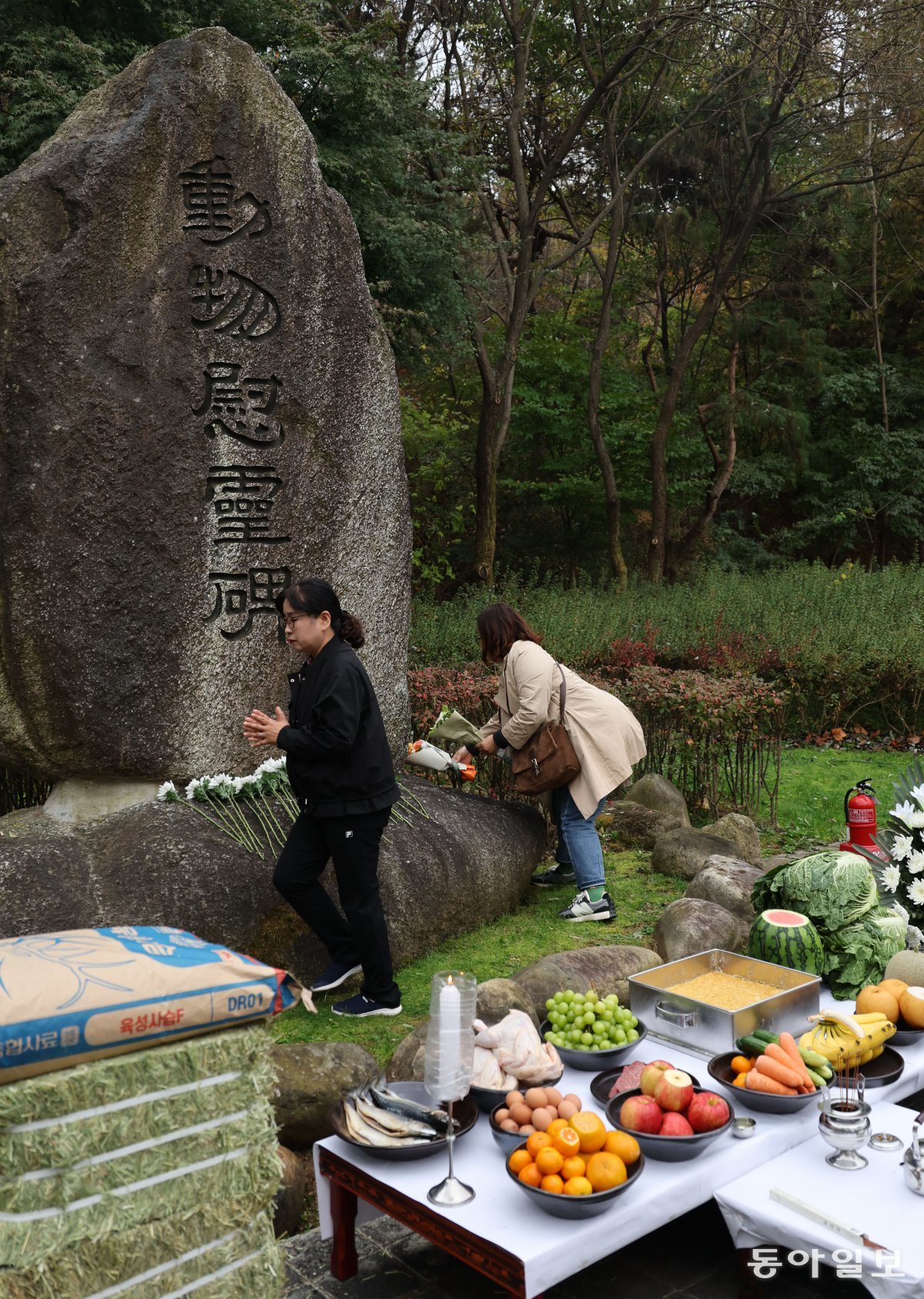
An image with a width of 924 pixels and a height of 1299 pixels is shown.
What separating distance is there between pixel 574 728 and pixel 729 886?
1.18 metres

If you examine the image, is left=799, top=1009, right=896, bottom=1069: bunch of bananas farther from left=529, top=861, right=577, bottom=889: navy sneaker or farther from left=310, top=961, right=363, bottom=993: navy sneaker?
left=529, top=861, right=577, bottom=889: navy sneaker

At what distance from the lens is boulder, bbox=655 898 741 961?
16.9ft

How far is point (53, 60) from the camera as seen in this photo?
9.42 m

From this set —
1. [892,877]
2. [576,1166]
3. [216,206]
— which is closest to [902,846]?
[892,877]

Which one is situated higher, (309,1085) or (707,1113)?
(707,1113)

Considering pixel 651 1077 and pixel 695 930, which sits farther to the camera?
pixel 695 930

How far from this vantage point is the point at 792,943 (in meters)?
4.35

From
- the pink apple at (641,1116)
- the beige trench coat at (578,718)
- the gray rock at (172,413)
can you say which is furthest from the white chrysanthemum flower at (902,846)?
the gray rock at (172,413)

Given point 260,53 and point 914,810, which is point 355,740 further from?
point 260,53

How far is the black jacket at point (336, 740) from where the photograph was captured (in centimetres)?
457

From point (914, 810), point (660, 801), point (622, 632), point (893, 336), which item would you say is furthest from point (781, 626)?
point (893, 336)

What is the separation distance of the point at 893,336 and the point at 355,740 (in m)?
21.7

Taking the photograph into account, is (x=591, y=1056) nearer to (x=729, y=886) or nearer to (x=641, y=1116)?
(x=641, y=1116)

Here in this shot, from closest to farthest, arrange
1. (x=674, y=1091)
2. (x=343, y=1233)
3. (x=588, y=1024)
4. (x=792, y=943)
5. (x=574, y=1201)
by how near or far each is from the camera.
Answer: (x=574, y=1201) < (x=674, y=1091) < (x=343, y=1233) < (x=588, y=1024) < (x=792, y=943)
